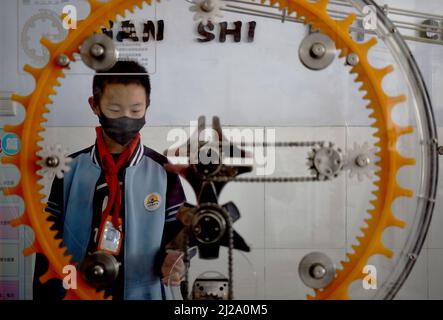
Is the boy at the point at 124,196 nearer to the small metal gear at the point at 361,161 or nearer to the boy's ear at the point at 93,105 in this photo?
the boy's ear at the point at 93,105

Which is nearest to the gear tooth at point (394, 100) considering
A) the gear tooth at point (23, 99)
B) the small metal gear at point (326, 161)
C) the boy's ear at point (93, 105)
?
the small metal gear at point (326, 161)

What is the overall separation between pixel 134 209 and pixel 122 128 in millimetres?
164

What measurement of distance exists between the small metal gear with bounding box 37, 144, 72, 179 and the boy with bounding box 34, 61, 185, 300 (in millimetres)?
39

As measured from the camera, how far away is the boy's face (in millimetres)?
891

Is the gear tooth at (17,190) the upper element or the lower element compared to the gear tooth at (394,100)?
lower

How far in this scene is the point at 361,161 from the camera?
0.85 metres

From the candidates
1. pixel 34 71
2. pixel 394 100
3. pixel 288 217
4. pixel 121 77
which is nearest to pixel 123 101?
pixel 121 77

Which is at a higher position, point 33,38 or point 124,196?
point 33,38

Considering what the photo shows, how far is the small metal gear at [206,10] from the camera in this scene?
855mm

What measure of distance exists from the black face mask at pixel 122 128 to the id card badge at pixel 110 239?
160mm

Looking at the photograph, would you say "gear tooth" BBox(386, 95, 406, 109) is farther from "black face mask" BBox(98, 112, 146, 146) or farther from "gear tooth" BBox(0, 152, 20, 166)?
"gear tooth" BBox(0, 152, 20, 166)

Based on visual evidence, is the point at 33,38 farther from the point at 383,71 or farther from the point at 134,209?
the point at 383,71
